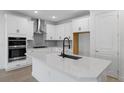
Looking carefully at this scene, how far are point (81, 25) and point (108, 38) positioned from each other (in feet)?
5.01

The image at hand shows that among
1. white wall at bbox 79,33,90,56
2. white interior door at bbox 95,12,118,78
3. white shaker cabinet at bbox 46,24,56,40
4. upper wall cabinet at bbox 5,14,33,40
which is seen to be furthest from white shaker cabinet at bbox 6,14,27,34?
white interior door at bbox 95,12,118,78

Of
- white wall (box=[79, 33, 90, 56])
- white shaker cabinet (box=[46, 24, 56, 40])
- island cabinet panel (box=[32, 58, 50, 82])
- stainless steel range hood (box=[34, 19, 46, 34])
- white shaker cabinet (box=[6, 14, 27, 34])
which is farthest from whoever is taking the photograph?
white shaker cabinet (box=[46, 24, 56, 40])

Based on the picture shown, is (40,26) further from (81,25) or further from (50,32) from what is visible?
(81,25)

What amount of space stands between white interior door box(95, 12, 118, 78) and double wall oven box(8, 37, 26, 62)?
3.26 m

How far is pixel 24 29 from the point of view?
438cm

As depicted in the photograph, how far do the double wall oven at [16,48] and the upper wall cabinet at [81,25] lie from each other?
2.59 m

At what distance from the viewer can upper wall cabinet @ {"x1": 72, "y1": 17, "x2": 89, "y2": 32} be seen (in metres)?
4.11

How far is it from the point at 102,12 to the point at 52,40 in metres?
3.84

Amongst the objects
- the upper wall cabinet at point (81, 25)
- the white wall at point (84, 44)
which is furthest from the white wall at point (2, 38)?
the white wall at point (84, 44)

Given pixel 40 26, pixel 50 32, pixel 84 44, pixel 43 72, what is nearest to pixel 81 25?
pixel 84 44

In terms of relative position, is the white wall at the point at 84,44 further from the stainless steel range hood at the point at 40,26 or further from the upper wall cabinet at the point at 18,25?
the upper wall cabinet at the point at 18,25

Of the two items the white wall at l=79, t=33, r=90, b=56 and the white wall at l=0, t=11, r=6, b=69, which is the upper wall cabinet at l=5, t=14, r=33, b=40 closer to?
the white wall at l=0, t=11, r=6, b=69
